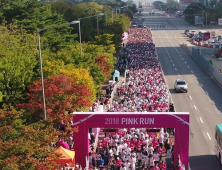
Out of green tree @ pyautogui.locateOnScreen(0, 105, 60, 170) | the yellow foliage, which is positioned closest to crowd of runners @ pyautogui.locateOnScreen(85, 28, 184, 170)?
the yellow foliage

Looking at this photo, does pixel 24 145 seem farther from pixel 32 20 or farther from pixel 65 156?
pixel 32 20

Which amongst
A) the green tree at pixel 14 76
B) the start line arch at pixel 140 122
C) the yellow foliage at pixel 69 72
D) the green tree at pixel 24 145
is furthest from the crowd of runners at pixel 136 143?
the green tree at pixel 14 76

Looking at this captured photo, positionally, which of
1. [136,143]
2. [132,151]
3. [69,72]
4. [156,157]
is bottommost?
[132,151]

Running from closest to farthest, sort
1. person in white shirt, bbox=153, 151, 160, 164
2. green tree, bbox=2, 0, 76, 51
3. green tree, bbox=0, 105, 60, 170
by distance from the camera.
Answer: green tree, bbox=0, 105, 60, 170, person in white shirt, bbox=153, 151, 160, 164, green tree, bbox=2, 0, 76, 51

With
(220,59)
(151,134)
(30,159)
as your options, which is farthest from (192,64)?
(30,159)

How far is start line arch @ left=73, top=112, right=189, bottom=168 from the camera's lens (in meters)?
21.8

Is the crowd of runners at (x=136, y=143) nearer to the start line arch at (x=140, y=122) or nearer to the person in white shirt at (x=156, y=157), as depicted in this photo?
the person in white shirt at (x=156, y=157)

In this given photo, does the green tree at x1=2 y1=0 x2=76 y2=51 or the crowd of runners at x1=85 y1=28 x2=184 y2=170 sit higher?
the green tree at x1=2 y1=0 x2=76 y2=51

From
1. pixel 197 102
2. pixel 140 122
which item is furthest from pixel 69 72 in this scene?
pixel 197 102

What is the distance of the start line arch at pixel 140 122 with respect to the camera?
2181 centimetres

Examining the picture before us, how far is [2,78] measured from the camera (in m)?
27.8

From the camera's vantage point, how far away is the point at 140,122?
22.1 meters

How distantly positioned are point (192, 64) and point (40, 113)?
39852mm

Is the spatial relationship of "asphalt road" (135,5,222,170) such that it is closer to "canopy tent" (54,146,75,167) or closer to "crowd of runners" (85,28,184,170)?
"crowd of runners" (85,28,184,170)
